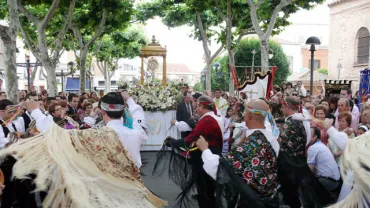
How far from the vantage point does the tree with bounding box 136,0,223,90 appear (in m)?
21.2

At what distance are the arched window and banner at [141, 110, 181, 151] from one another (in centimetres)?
2485

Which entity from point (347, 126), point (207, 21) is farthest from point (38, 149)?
point (207, 21)

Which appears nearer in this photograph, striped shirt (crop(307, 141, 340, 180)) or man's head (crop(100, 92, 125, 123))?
man's head (crop(100, 92, 125, 123))

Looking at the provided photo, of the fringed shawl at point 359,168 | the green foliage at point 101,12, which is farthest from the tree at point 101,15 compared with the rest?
the fringed shawl at point 359,168

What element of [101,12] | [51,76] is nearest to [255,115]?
[51,76]

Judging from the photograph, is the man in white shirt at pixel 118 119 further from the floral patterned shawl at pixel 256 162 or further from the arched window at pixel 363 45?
the arched window at pixel 363 45

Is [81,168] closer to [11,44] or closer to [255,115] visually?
[255,115]

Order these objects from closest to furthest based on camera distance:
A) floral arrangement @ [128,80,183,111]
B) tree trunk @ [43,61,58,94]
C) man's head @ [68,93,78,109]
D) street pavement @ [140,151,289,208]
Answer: street pavement @ [140,151,289,208] → man's head @ [68,93,78,109] → floral arrangement @ [128,80,183,111] → tree trunk @ [43,61,58,94]

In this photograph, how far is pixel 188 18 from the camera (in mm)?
21938

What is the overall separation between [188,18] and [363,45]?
17.2 m

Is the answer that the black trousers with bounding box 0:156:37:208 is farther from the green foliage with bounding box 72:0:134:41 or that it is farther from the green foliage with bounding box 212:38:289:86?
the green foliage with bounding box 212:38:289:86

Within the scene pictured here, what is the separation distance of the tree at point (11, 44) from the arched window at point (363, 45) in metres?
27.6

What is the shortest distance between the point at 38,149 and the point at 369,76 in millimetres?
10476

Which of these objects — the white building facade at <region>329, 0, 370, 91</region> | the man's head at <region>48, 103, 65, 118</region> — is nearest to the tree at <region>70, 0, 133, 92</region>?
the man's head at <region>48, 103, 65, 118</region>
